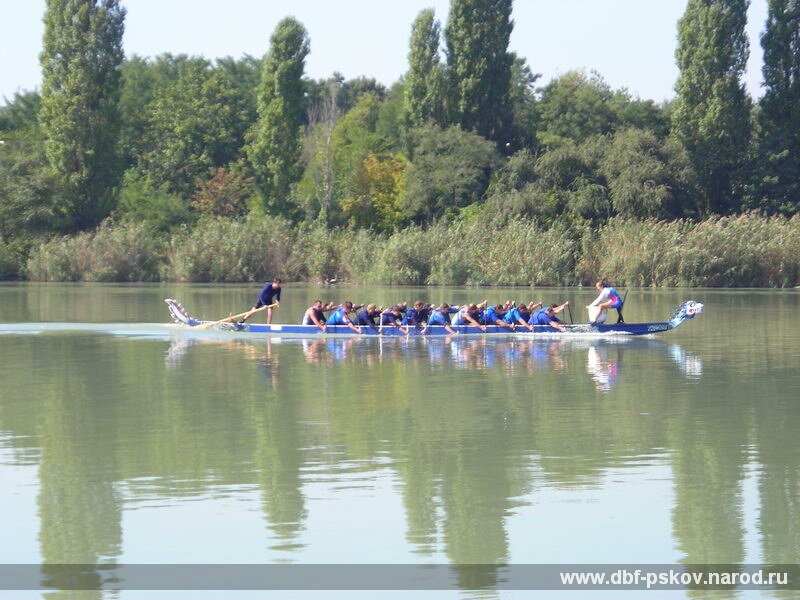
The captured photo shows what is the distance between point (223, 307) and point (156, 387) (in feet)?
81.0

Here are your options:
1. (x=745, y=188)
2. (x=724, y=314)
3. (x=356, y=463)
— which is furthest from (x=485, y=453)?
(x=745, y=188)

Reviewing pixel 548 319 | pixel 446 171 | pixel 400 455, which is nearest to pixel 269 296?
pixel 548 319

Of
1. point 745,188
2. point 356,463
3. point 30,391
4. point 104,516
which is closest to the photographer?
point 104,516

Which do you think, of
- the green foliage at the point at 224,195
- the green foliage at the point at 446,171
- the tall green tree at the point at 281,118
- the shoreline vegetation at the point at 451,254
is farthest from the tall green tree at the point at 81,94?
the green foliage at the point at 446,171

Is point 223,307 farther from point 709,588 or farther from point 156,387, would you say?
point 709,588

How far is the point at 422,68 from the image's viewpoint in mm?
81375

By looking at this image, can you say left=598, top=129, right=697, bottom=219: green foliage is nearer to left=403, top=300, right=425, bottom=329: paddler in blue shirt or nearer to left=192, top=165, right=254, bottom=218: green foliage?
left=192, top=165, right=254, bottom=218: green foliage

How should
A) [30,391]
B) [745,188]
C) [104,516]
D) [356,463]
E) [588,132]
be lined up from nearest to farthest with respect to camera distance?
[104,516]
[356,463]
[30,391]
[745,188]
[588,132]

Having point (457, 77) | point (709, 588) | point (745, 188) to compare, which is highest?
point (457, 77)

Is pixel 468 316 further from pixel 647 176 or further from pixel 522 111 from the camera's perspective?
pixel 522 111

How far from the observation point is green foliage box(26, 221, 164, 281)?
2872 inches

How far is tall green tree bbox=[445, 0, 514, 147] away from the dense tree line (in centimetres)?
9

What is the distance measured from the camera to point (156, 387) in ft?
79.2

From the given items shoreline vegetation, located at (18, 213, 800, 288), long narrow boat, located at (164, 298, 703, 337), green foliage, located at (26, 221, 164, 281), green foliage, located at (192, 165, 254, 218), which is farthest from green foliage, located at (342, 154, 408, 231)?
long narrow boat, located at (164, 298, 703, 337)
